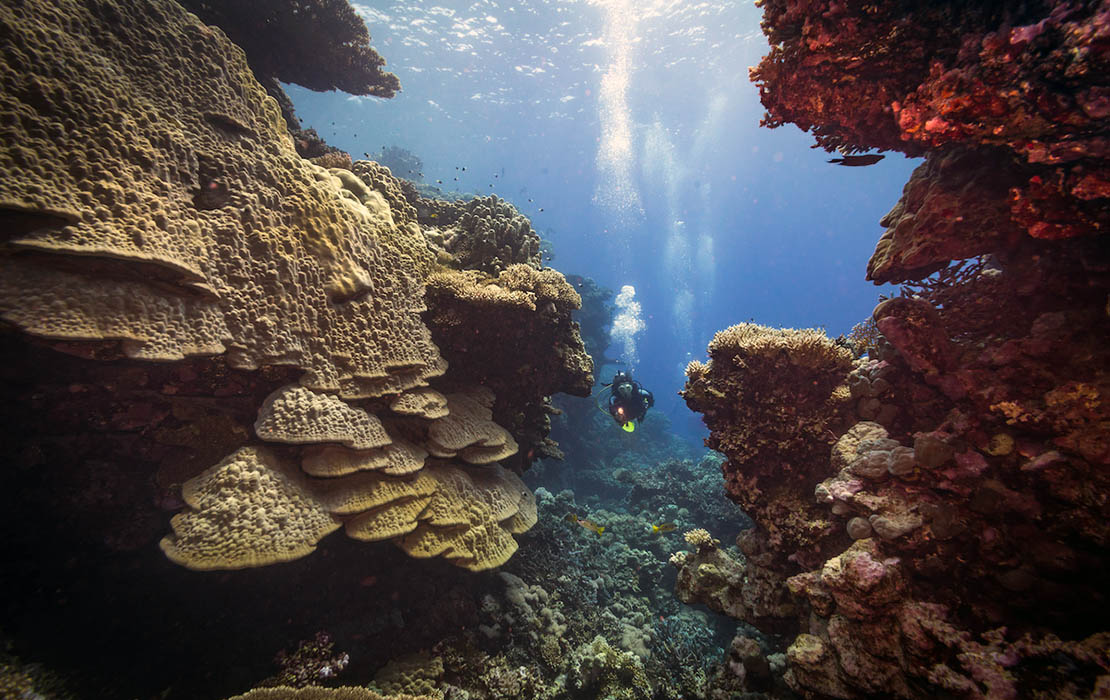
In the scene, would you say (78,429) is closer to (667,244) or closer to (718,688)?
(718,688)

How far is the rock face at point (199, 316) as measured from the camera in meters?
2.76

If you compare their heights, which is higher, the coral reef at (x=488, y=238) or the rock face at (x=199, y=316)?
the coral reef at (x=488, y=238)

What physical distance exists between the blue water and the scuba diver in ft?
26.2

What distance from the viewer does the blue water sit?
30.5 meters

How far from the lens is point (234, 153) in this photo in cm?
386

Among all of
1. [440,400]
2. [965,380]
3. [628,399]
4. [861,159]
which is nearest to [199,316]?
[440,400]

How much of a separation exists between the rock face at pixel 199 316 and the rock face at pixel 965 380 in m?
3.92

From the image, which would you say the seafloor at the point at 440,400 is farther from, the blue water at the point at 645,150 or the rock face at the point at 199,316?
the blue water at the point at 645,150

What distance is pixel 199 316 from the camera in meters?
3.29

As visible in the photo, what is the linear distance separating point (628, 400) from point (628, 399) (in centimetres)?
3

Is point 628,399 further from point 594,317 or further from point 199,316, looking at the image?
point 594,317

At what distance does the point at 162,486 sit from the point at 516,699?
4.86m

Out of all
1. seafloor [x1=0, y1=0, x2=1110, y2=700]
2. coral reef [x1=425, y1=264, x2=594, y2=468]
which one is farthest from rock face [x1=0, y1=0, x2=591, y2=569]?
coral reef [x1=425, y1=264, x2=594, y2=468]

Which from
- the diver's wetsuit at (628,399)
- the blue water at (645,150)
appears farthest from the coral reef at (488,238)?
the blue water at (645,150)
